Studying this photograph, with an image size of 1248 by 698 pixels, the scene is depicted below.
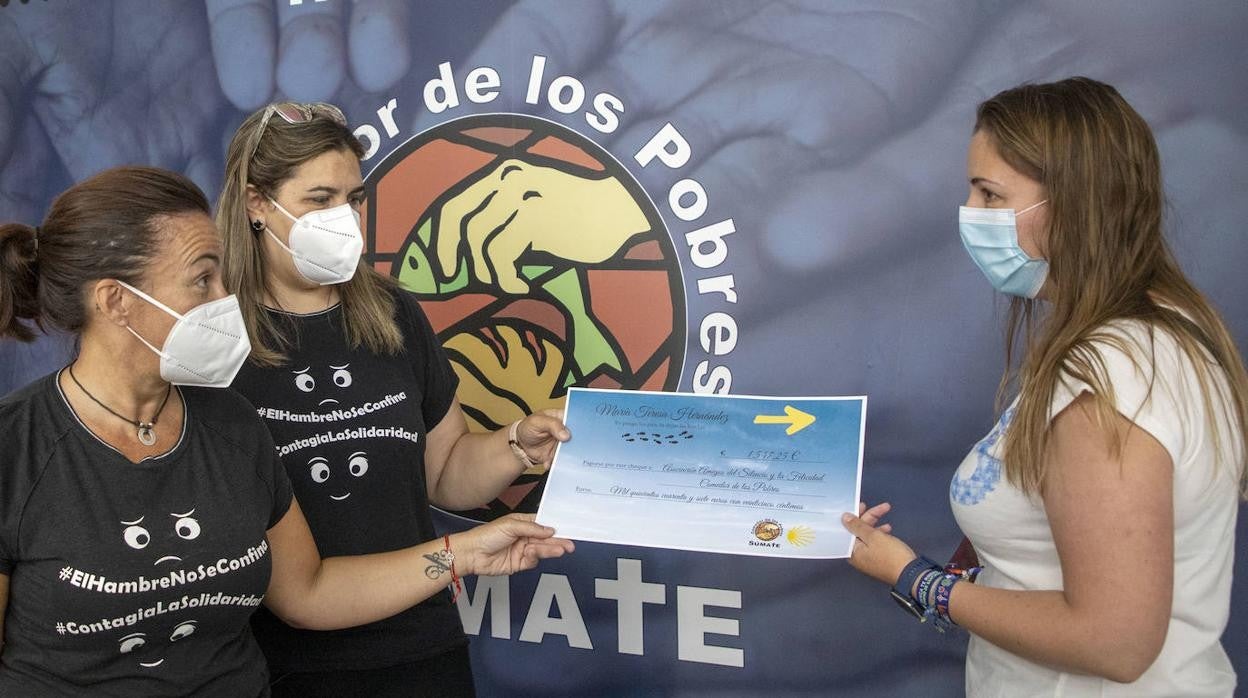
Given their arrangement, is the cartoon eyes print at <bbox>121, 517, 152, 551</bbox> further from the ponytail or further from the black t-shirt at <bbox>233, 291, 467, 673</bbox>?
the black t-shirt at <bbox>233, 291, 467, 673</bbox>

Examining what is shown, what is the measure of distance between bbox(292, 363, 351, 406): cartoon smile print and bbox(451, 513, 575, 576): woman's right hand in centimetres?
35

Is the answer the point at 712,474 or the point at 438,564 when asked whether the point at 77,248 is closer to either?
the point at 438,564

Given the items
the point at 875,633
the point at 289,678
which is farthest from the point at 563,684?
the point at 289,678

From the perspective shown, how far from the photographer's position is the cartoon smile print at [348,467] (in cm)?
199

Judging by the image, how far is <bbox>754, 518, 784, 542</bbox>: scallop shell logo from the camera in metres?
1.76

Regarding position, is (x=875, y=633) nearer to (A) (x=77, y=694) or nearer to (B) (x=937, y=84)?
(B) (x=937, y=84)

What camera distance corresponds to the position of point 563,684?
2893mm

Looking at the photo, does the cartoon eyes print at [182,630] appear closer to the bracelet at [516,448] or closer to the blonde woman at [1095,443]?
the bracelet at [516,448]

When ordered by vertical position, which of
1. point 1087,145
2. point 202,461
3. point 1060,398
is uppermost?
point 1087,145

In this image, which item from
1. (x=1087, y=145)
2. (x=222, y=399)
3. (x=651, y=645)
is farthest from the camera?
(x=651, y=645)

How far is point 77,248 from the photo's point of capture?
157 centimetres

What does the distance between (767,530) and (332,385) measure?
2.75 ft

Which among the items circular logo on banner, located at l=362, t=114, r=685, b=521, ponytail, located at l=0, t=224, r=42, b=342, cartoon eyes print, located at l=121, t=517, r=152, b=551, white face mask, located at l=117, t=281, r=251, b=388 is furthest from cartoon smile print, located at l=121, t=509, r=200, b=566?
circular logo on banner, located at l=362, t=114, r=685, b=521

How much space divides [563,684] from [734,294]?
112cm
